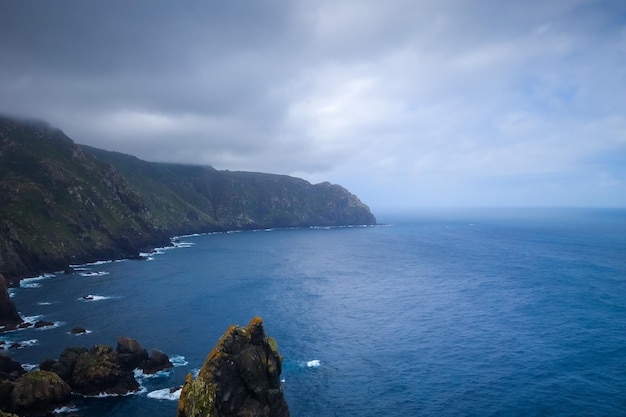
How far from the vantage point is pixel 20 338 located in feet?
265

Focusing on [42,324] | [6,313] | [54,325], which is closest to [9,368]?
[42,324]

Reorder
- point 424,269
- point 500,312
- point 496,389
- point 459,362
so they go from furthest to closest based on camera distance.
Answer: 1. point 424,269
2. point 500,312
3. point 459,362
4. point 496,389

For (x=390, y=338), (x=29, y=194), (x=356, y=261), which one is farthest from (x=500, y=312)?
(x=29, y=194)

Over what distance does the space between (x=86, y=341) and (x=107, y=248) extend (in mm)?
104995

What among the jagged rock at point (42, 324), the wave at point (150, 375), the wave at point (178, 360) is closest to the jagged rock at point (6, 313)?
the jagged rock at point (42, 324)

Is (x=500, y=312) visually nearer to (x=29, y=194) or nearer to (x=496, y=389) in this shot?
(x=496, y=389)

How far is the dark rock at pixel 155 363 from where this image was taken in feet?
223

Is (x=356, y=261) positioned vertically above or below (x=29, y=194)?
below

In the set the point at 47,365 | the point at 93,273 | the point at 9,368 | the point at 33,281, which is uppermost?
the point at 93,273

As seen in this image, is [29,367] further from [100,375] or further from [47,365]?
[100,375]

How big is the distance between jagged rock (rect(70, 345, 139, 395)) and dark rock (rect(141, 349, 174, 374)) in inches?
157

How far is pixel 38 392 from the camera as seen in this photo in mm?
55000

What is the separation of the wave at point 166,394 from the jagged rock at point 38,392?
1217 centimetres

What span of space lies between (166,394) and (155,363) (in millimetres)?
10151
